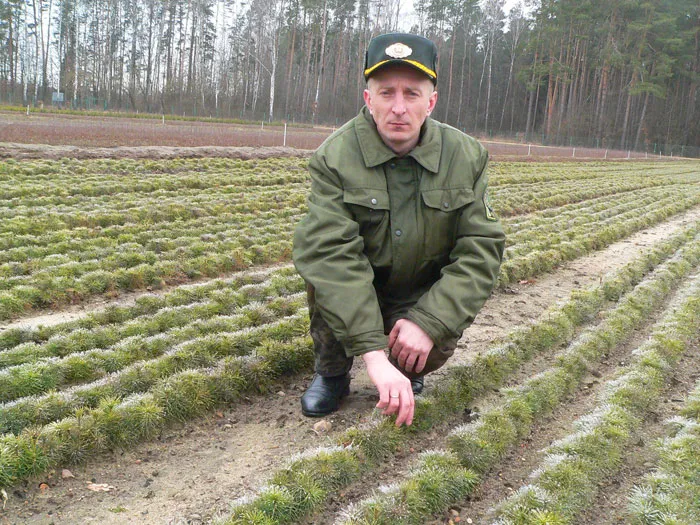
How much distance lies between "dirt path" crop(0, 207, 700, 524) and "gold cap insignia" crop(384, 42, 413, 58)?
2.12m

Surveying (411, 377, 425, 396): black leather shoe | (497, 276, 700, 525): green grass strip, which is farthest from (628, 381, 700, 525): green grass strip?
(411, 377, 425, 396): black leather shoe

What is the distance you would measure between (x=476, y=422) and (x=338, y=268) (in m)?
1.47

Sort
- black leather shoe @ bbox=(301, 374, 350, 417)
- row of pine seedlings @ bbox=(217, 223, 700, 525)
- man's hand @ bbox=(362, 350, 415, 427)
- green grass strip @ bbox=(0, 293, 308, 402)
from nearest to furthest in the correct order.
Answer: man's hand @ bbox=(362, 350, 415, 427) < row of pine seedlings @ bbox=(217, 223, 700, 525) < black leather shoe @ bbox=(301, 374, 350, 417) < green grass strip @ bbox=(0, 293, 308, 402)

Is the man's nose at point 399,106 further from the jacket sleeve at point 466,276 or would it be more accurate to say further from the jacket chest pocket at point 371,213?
the jacket sleeve at point 466,276

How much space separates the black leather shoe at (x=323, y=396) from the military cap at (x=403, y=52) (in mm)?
1903

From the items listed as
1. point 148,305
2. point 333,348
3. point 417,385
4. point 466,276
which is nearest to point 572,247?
point 417,385

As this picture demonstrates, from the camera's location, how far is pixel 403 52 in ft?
9.96

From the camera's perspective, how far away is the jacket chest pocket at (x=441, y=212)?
10.9ft

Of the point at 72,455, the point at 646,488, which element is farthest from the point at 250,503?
the point at 646,488

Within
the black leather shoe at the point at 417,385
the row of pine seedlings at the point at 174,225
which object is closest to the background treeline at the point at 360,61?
the row of pine seedlings at the point at 174,225

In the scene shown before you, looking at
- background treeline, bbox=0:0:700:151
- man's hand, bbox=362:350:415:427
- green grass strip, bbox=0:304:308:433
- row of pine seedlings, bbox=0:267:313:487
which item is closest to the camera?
man's hand, bbox=362:350:415:427

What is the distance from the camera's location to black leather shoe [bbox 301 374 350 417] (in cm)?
397

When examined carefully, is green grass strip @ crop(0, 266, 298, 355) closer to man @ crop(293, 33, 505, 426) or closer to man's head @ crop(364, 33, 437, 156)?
man @ crop(293, 33, 505, 426)

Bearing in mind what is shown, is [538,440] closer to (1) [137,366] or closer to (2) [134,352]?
(1) [137,366]
